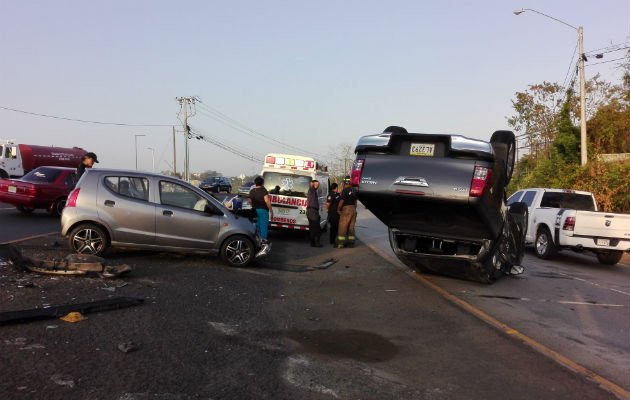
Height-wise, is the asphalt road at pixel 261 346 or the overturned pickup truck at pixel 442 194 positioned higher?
the overturned pickup truck at pixel 442 194

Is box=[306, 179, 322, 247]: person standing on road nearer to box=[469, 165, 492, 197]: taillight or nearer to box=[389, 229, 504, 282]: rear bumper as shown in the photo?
box=[389, 229, 504, 282]: rear bumper

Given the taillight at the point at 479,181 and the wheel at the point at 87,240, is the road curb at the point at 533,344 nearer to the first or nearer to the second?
the taillight at the point at 479,181

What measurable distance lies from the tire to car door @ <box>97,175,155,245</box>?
5.74 meters

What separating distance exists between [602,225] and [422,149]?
722cm

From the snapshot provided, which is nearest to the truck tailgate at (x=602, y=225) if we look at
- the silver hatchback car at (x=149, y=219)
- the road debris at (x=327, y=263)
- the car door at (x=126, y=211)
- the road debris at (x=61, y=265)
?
the road debris at (x=327, y=263)

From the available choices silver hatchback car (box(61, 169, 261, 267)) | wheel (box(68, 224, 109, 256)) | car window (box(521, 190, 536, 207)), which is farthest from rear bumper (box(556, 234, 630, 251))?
wheel (box(68, 224, 109, 256))

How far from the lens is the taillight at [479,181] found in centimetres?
659

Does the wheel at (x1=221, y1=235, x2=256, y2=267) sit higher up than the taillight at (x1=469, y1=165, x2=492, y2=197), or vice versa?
the taillight at (x1=469, y1=165, x2=492, y2=197)

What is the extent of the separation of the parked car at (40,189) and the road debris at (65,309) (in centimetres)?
1093

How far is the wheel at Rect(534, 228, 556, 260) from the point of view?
505 inches

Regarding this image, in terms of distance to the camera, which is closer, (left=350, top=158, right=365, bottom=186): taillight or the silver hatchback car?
(left=350, top=158, right=365, bottom=186): taillight

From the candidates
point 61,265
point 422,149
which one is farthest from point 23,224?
point 422,149

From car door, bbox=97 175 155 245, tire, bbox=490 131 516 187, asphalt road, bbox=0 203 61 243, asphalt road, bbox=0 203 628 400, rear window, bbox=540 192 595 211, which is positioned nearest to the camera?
asphalt road, bbox=0 203 628 400

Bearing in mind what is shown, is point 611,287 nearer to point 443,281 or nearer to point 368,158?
point 443,281
